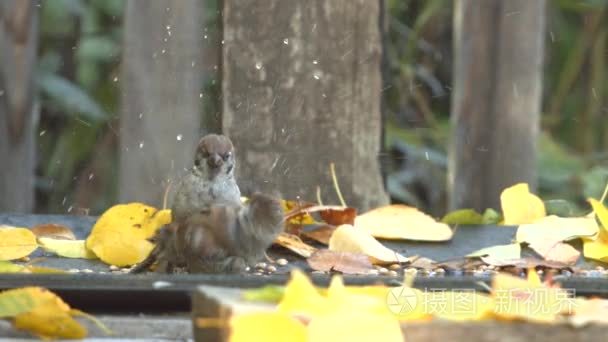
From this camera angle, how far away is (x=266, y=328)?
1484mm

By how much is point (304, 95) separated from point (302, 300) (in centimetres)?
179

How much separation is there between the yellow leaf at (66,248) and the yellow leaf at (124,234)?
18mm

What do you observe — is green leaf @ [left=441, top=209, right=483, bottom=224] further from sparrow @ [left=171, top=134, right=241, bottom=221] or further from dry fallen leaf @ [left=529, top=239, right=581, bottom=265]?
sparrow @ [left=171, top=134, right=241, bottom=221]

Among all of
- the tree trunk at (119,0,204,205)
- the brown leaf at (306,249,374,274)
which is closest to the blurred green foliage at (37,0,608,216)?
the tree trunk at (119,0,204,205)

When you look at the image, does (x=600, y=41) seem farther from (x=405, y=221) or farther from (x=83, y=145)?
(x=405, y=221)

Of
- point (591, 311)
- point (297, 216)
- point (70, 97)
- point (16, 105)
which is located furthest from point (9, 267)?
point (70, 97)

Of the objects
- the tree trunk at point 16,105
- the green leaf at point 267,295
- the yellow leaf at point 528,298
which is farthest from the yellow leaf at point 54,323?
the tree trunk at point 16,105

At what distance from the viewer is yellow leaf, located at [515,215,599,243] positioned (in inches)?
114

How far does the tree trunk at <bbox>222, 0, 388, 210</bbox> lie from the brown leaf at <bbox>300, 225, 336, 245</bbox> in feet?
1.04

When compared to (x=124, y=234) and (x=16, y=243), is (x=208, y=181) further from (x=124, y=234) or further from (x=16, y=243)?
(x=16, y=243)

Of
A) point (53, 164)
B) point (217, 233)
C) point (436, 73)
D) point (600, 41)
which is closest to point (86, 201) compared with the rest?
point (53, 164)

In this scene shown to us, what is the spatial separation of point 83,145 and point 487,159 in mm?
2485

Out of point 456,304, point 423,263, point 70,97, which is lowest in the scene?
point 423,263

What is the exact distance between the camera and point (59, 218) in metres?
3.11
